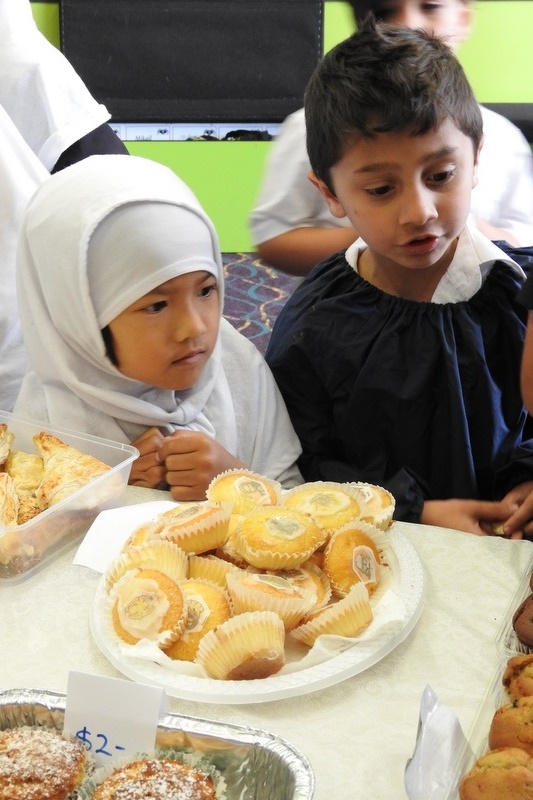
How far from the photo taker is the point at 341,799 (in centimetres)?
76

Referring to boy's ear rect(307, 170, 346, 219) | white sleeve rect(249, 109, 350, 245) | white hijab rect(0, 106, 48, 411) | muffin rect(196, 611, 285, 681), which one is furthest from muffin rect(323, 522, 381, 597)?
white sleeve rect(249, 109, 350, 245)

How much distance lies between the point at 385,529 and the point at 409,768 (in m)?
0.41

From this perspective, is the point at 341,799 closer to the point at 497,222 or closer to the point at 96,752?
the point at 96,752

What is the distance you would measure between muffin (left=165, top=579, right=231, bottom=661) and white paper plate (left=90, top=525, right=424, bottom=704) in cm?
2

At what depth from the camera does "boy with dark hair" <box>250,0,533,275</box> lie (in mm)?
1739

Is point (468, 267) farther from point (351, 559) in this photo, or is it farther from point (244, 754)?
point (244, 754)

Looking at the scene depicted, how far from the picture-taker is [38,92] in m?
1.69

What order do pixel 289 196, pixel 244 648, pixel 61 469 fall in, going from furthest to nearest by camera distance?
pixel 289 196, pixel 61 469, pixel 244 648

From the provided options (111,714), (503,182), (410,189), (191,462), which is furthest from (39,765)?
(503,182)

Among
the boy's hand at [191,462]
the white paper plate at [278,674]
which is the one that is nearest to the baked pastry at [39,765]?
the white paper plate at [278,674]

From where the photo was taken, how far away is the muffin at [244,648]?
2.81 ft

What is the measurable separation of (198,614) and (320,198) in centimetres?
108

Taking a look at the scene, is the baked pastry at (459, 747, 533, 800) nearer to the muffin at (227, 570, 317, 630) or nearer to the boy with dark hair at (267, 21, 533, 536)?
the muffin at (227, 570, 317, 630)

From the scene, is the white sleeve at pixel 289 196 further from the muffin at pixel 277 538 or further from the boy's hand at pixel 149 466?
the muffin at pixel 277 538
